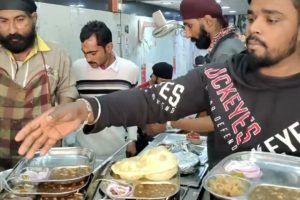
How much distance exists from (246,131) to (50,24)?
2176 mm

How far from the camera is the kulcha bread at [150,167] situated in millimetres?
999

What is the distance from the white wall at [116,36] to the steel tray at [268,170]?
2.09 metres

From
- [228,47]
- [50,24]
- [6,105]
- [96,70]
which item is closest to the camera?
[6,105]

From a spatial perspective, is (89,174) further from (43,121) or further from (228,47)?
(228,47)

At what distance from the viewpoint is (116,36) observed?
168 inches

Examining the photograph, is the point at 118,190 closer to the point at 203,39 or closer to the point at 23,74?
the point at 23,74

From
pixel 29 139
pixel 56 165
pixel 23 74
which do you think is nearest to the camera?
pixel 29 139

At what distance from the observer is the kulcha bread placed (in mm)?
999

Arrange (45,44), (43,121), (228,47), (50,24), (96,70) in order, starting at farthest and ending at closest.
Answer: (50,24) < (96,70) < (228,47) < (45,44) < (43,121)

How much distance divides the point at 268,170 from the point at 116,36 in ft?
11.5

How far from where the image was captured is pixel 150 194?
94cm

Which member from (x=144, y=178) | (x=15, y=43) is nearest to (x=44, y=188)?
(x=144, y=178)

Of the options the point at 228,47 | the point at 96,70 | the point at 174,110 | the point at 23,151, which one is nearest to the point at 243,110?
the point at 174,110

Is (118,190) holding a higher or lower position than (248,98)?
lower
